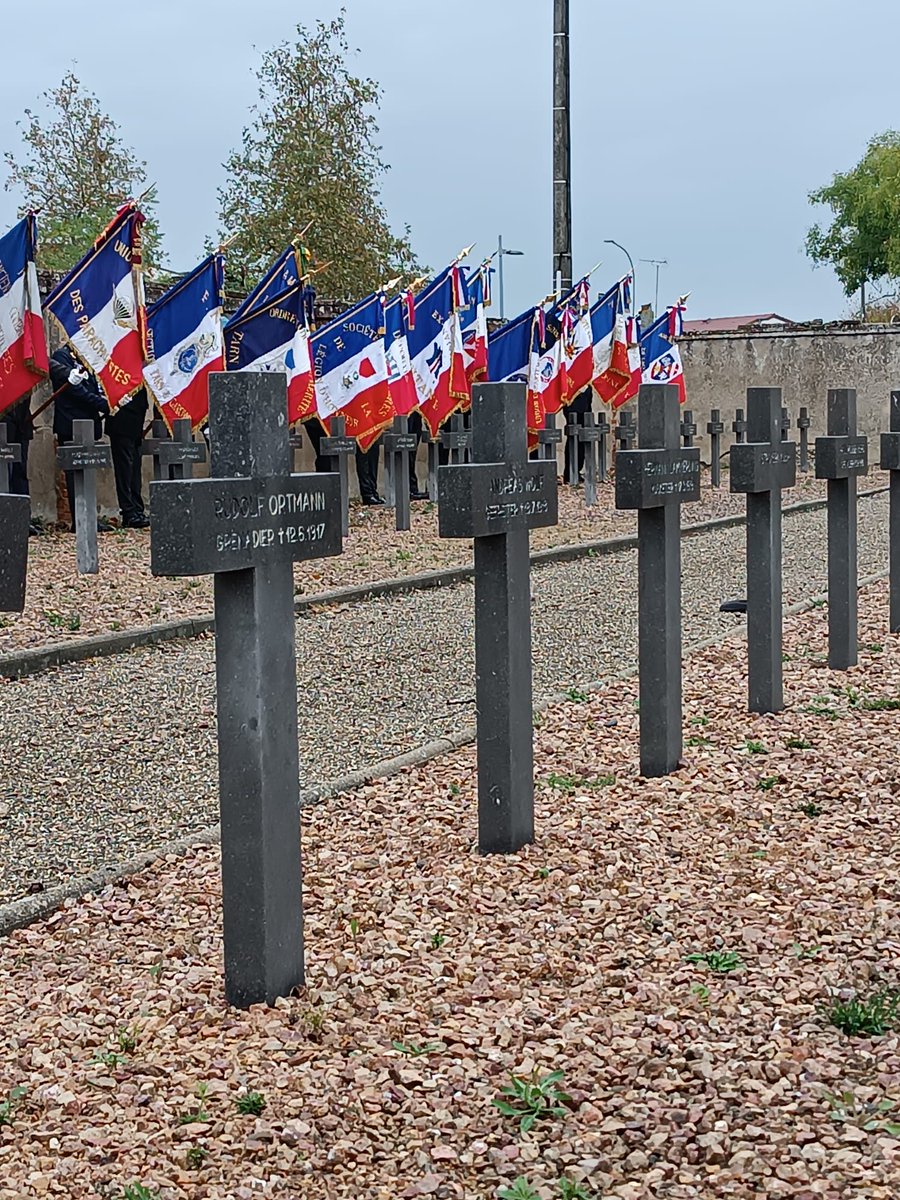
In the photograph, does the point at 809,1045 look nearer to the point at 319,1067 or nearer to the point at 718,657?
the point at 319,1067

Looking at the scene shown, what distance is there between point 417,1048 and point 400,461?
13622 mm

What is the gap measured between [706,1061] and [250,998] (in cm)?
124

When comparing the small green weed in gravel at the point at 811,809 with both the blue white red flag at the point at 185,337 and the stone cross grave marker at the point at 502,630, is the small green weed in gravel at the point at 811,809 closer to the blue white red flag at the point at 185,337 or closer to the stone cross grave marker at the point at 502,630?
the stone cross grave marker at the point at 502,630

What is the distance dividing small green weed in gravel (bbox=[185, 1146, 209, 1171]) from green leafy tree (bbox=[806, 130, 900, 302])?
53868 millimetres

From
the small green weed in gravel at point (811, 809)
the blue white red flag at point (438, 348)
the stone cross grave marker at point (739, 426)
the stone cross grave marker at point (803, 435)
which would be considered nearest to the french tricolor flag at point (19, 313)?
the blue white red flag at point (438, 348)

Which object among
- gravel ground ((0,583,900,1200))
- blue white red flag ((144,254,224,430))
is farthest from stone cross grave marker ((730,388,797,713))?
blue white red flag ((144,254,224,430))

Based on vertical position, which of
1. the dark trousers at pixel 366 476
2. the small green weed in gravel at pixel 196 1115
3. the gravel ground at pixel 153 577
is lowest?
the small green weed in gravel at pixel 196 1115

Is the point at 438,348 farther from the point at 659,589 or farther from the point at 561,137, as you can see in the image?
the point at 659,589

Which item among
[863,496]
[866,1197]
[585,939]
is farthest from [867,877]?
[863,496]

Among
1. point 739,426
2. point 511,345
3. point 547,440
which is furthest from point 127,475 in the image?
point 739,426

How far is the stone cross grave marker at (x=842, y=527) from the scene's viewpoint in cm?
852

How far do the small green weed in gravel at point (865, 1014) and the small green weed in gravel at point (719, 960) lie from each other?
13.0 inches

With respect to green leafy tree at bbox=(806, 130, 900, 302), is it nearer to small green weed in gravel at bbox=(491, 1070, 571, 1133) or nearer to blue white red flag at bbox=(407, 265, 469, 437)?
blue white red flag at bbox=(407, 265, 469, 437)

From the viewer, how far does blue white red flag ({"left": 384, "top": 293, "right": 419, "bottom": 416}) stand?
59.5ft
